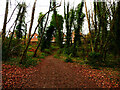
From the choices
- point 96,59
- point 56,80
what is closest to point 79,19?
point 96,59

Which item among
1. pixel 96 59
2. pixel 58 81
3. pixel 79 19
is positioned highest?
pixel 79 19

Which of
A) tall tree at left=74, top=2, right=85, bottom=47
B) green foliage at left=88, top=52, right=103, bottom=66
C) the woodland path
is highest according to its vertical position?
tall tree at left=74, top=2, right=85, bottom=47

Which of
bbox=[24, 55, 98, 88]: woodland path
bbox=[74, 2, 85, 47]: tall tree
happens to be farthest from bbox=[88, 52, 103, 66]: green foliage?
bbox=[74, 2, 85, 47]: tall tree

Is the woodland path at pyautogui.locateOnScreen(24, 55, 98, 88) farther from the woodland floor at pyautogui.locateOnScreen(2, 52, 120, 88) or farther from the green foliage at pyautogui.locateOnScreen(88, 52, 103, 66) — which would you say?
the green foliage at pyautogui.locateOnScreen(88, 52, 103, 66)

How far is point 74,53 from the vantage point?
11.2 m

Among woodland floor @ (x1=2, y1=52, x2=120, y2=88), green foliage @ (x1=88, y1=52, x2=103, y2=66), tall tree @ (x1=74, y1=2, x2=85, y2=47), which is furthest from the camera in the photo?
tall tree @ (x1=74, y1=2, x2=85, y2=47)

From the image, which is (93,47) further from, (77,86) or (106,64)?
(77,86)

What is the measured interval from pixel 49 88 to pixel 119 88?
10.4ft

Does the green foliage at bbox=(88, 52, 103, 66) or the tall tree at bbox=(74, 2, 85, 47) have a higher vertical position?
the tall tree at bbox=(74, 2, 85, 47)

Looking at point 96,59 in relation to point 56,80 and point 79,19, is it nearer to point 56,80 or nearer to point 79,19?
point 56,80

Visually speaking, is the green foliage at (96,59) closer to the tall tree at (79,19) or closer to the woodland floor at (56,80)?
the woodland floor at (56,80)

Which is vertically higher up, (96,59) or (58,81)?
(96,59)

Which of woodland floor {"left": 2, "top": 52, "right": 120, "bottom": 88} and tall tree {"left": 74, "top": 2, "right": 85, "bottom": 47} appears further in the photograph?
tall tree {"left": 74, "top": 2, "right": 85, "bottom": 47}

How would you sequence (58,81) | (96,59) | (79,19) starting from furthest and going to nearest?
1. (79,19)
2. (96,59)
3. (58,81)
